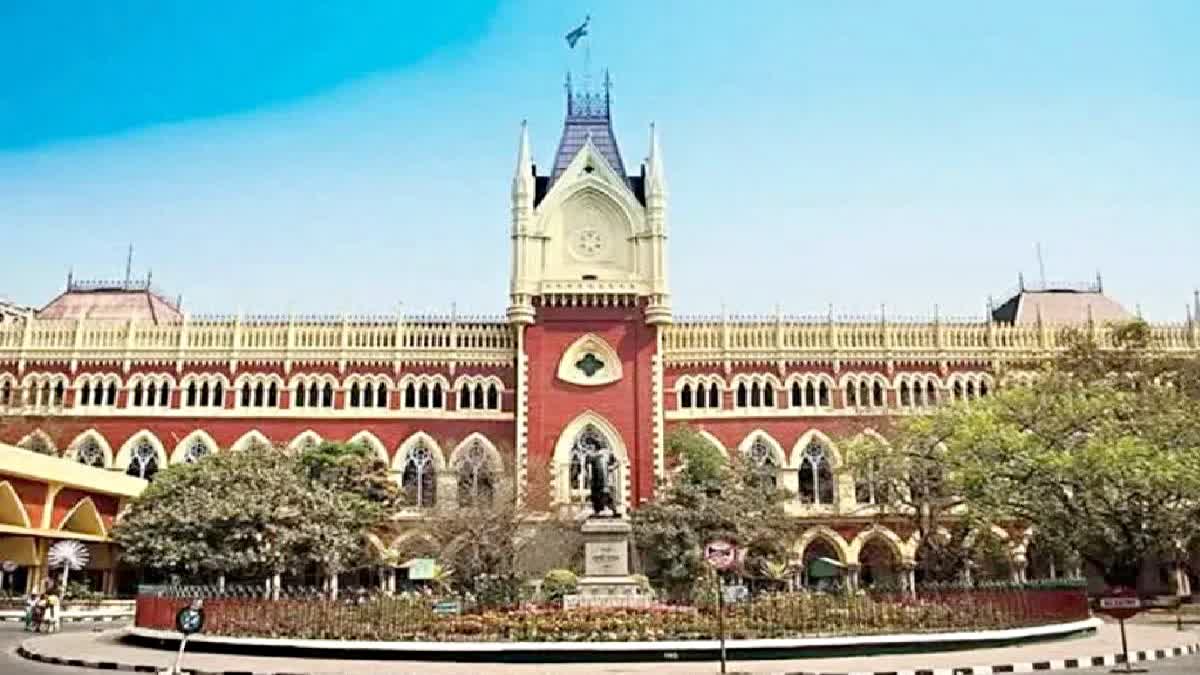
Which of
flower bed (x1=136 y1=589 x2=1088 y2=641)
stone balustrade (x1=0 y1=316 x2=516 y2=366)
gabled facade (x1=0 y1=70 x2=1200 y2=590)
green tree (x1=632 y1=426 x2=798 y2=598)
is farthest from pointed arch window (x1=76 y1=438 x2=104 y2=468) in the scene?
flower bed (x1=136 y1=589 x2=1088 y2=641)

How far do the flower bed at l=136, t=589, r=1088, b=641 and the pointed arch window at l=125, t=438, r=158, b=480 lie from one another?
1144 inches

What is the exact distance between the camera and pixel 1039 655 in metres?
18.9

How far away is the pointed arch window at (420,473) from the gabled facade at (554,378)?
0.23 ft

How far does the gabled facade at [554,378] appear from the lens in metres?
48.5

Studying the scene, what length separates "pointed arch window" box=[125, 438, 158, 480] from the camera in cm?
4900

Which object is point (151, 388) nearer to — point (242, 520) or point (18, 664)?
point (242, 520)

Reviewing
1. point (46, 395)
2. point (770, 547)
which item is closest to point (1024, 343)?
point (770, 547)

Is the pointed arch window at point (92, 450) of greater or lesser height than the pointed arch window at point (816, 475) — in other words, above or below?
above

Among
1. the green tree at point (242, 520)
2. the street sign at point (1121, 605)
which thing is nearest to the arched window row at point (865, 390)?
the green tree at point (242, 520)

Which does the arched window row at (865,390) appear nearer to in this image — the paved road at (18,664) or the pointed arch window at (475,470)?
the pointed arch window at (475,470)

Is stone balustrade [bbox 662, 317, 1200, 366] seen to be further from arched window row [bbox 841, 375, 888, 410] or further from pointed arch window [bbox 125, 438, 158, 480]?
pointed arch window [bbox 125, 438, 158, 480]

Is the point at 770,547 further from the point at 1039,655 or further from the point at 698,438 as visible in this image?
the point at 1039,655

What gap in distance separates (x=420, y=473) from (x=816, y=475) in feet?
58.0

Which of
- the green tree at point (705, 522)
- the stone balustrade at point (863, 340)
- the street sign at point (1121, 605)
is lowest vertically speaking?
the street sign at point (1121, 605)
